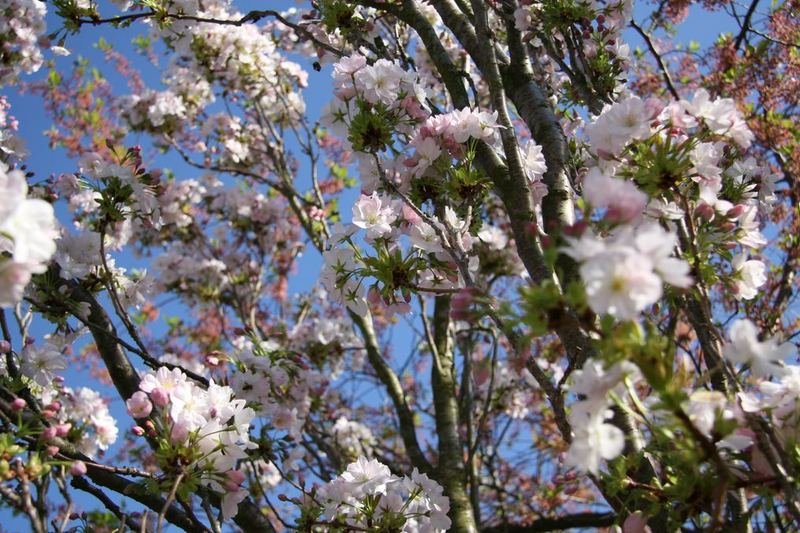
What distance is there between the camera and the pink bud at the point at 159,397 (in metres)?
1.79

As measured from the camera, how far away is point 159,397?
1.79m

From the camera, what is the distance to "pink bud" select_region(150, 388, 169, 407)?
1788mm

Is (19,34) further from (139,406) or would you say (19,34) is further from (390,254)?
(390,254)

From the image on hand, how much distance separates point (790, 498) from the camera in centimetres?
113

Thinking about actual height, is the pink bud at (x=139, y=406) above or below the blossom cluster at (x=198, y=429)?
above

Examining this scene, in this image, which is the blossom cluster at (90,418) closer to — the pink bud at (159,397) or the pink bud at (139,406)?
the pink bud at (139,406)

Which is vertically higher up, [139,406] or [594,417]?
[139,406]

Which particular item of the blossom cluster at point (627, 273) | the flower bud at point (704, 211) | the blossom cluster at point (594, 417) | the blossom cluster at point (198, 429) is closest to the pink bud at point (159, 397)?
the blossom cluster at point (198, 429)

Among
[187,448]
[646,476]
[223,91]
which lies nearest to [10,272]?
[187,448]

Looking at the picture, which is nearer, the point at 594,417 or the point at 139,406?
the point at 594,417

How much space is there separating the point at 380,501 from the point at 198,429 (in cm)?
64

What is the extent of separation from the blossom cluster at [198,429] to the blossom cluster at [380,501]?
0.33 metres

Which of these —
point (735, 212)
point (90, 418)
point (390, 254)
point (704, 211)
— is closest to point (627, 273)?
point (704, 211)

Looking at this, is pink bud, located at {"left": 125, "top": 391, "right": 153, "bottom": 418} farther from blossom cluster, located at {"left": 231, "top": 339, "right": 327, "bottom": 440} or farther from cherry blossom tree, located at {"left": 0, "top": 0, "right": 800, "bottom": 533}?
blossom cluster, located at {"left": 231, "top": 339, "right": 327, "bottom": 440}
